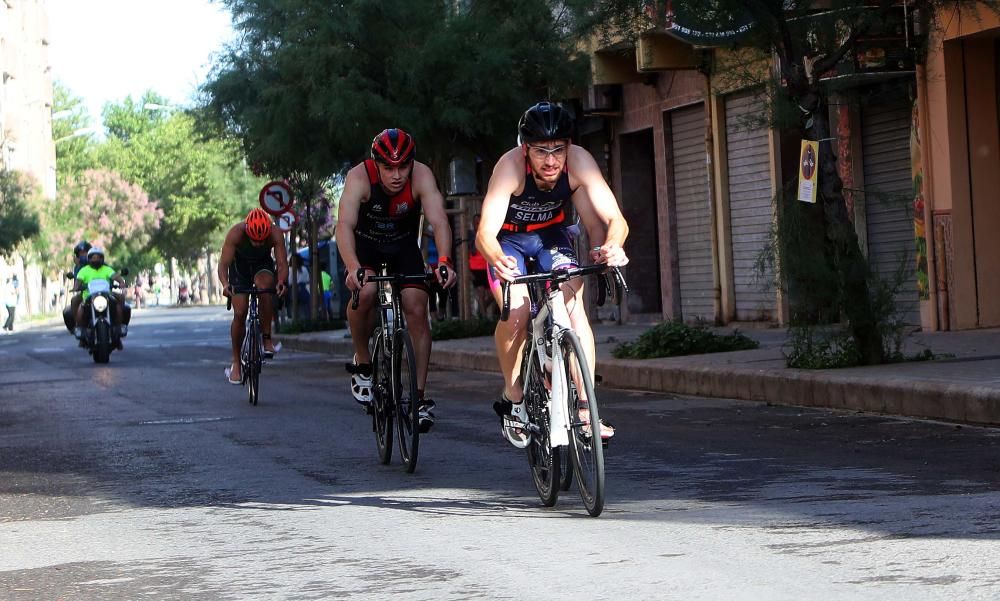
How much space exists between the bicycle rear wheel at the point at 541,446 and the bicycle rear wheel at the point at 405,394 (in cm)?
133

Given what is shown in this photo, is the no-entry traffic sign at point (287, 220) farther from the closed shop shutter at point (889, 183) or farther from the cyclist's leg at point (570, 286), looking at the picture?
the cyclist's leg at point (570, 286)

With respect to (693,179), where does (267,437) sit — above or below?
below

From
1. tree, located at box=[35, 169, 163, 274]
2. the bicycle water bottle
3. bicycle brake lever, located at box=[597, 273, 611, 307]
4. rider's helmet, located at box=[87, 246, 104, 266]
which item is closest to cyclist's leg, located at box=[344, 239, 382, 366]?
bicycle brake lever, located at box=[597, 273, 611, 307]

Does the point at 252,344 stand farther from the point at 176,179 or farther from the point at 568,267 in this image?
the point at 176,179

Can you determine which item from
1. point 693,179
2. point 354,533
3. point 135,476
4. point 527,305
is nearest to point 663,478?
point 527,305

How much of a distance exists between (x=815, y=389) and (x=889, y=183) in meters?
8.34

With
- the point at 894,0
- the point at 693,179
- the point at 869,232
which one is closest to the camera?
the point at 894,0

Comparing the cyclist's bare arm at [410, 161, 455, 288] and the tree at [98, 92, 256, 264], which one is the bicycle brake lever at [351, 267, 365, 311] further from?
the tree at [98, 92, 256, 264]

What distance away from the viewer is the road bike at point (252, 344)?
50.1ft

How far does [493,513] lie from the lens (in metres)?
7.53

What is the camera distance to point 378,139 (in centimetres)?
919

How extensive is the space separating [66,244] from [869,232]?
2952 inches

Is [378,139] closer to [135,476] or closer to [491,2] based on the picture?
[135,476]

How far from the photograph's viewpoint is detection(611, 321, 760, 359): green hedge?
1691 centimetres
